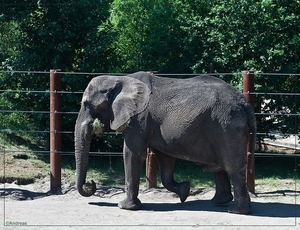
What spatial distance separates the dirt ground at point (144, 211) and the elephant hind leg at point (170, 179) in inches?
7.0

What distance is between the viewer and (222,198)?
10633 millimetres

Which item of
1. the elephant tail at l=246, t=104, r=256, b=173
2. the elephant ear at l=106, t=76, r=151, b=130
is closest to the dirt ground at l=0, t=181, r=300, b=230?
the elephant tail at l=246, t=104, r=256, b=173

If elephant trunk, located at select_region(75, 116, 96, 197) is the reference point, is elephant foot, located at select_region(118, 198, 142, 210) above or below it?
below

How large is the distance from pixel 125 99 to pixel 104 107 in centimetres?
35

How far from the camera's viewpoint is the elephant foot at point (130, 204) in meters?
10.4

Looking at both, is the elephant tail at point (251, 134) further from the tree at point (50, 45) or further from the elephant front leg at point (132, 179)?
the tree at point (50, 45)

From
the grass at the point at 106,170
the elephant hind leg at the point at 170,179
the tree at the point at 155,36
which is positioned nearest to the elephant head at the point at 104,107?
the elephant hind leg at the point at 170,179

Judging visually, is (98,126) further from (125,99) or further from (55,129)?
(55,129)

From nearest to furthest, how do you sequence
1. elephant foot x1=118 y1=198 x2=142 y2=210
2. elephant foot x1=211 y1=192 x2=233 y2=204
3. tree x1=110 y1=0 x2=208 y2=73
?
elephant foot x1=118 y1=198 x2=142 y2=210 → elephant foot x1=211 y1=192 x2=233 y2=204 → tree x1=110 y1=0 x2=208 y2=73

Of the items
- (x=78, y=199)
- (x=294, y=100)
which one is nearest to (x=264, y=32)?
(x=294, y=100)

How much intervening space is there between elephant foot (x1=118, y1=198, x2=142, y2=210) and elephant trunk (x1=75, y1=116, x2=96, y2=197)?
0.60 metres

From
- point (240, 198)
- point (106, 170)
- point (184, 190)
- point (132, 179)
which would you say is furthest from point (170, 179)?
point (106, 170)

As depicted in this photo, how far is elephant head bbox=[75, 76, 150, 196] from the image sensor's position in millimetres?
10445

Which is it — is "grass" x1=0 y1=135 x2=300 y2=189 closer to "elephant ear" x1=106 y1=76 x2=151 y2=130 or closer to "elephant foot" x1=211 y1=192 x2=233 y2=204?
"elephant foot" x1=211 y1=192 x2=233 y2=204
